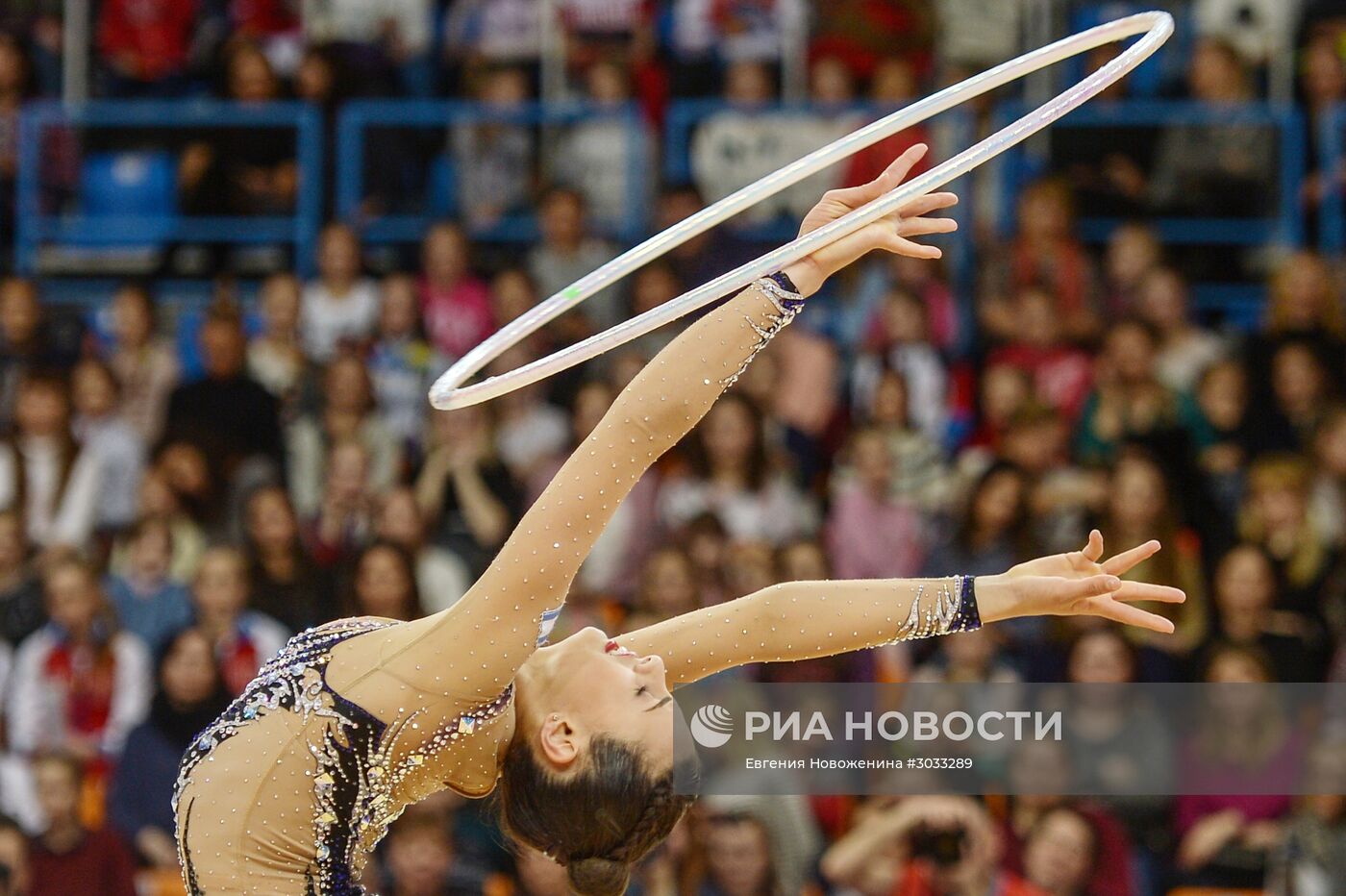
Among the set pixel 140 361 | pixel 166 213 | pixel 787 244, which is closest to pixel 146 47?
pixel 166 213

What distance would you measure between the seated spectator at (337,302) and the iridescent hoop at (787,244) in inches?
151

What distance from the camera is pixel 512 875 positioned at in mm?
5285

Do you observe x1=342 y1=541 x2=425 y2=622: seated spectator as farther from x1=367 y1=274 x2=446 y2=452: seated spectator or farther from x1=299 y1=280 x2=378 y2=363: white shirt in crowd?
x1=299 y1=280 x2=378 y2=363: white shirt in crowd

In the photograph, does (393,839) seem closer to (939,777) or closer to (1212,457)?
(939,777)

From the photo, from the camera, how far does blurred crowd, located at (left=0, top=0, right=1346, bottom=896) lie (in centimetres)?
523

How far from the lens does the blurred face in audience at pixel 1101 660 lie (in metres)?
5.43

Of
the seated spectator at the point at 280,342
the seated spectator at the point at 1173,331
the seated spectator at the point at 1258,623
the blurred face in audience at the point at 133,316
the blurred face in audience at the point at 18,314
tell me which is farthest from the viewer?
the blurred face in audience at the point at 18,314

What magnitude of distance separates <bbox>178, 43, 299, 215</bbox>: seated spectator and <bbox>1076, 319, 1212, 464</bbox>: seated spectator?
324 centimetres

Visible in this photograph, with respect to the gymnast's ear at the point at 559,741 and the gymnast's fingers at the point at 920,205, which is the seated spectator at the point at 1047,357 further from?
the gymnast's ear at the point at 559,741

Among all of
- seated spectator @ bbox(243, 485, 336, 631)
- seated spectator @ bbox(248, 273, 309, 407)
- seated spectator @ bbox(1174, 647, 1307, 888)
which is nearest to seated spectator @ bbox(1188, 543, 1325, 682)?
seated spectator @ bbox(1174, 647, 1307, 888)

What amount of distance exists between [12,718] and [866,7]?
4.41m

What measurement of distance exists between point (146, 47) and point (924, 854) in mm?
5116

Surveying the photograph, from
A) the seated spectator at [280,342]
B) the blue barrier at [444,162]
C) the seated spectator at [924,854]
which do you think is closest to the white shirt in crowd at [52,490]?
the seated spectator at [280,342]

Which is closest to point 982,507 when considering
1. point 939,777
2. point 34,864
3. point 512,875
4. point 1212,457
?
point 1212,457
